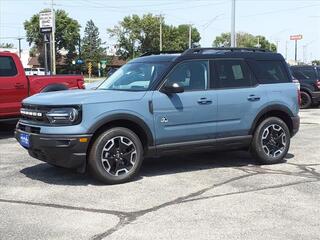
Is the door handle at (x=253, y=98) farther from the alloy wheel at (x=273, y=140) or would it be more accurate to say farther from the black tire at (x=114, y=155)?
the black tire at (x=114, y=155)

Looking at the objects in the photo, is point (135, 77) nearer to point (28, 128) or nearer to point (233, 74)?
point (233, 74)

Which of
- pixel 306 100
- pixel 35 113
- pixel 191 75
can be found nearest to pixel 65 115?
pixel 35 113

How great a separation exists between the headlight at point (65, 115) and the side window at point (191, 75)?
4.92ft

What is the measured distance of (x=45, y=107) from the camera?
6.93m

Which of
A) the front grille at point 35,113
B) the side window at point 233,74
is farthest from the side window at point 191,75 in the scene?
the front grille at point 35,113

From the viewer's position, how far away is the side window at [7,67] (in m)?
11.8

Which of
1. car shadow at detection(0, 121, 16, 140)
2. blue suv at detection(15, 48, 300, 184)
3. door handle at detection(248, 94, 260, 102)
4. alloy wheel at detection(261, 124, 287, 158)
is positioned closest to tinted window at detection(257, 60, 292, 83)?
blue suv at detection(15, 48, 300, 184)

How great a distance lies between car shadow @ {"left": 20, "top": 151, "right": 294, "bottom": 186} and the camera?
743cm

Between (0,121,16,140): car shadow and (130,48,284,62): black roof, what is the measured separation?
203 inches

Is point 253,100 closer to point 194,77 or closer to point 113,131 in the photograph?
point 194,77

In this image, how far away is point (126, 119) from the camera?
7125mm

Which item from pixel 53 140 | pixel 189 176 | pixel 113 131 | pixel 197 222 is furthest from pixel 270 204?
pixel 53 140

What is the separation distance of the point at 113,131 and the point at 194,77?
5.11ft

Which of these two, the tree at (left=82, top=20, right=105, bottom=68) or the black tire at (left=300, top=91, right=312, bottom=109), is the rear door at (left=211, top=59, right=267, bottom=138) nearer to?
the black tire at (left=300, top=91, right=312, bottom=109)
